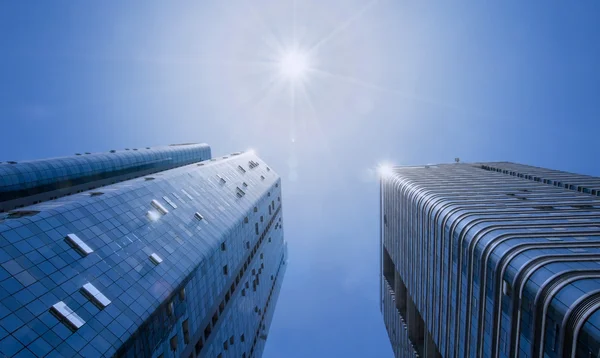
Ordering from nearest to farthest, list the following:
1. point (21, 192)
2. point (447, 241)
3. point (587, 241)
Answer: point (587, 241), point (447, 241), point (21, 192)

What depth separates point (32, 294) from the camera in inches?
837

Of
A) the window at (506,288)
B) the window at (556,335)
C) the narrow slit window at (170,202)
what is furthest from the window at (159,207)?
the window at (556,335)

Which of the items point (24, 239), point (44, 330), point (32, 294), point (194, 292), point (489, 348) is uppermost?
point (24, 239)

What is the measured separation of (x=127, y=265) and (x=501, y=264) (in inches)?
1624

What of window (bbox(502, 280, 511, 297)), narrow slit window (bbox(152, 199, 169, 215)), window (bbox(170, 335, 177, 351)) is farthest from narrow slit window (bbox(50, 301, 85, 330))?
window (bbox(502, 280, 511, 297))

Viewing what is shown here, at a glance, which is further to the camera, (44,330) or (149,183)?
(149,183)

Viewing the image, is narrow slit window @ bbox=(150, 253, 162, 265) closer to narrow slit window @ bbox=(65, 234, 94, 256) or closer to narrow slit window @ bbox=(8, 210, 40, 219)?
narrow slit window @ bbox=(65, 234, 94, 256)

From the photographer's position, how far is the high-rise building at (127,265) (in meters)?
21.6

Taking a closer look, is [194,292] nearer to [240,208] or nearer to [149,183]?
[149,183]

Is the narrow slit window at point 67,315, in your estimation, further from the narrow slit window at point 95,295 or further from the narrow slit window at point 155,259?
the narrow slit window at point 155,259

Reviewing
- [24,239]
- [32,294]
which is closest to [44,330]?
[32,294]

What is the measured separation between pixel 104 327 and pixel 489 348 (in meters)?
44.0

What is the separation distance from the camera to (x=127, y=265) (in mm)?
30562

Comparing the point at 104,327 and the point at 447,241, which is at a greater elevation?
the point at 104,327
